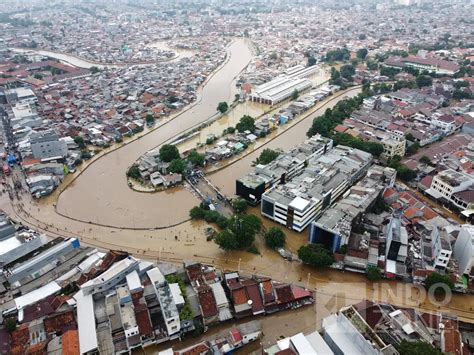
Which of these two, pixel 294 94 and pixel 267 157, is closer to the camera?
pixel 267 157

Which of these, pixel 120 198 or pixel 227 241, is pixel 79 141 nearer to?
pixel 120 198

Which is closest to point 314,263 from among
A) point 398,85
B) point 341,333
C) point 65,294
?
point 341,333

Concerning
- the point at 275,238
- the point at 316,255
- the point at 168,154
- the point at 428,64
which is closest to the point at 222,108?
the point at 168,154

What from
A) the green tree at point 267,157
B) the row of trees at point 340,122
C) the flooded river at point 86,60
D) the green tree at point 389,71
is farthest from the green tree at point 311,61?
the green tree at point 267,157

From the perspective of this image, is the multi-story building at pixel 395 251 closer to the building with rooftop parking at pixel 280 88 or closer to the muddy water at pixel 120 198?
the muddy water at pixel 120 198

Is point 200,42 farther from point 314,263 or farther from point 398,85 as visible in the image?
point 314,263

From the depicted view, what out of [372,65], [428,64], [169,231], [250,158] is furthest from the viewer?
[372,65]
